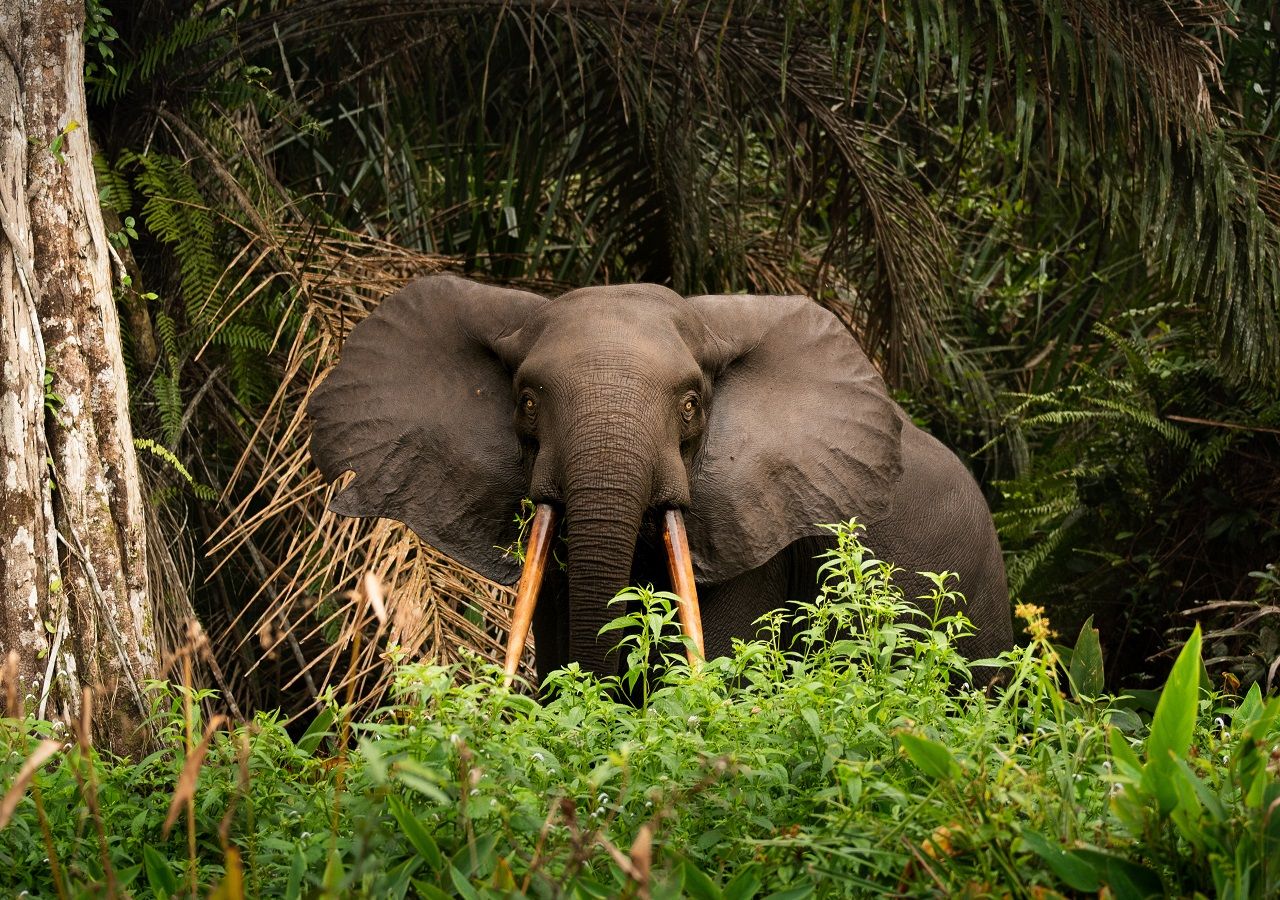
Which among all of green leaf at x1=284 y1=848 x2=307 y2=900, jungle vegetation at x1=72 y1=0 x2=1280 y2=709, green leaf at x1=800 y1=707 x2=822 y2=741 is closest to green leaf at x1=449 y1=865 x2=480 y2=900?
green leaf at x1=284 y1=848 x2=307 y2=900

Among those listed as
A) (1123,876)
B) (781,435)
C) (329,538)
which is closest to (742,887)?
(1123,876)

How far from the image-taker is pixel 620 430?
182 inches

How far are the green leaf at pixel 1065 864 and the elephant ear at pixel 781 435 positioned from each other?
240 cm

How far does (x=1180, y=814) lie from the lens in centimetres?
273

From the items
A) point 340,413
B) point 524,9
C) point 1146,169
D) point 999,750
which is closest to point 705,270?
point 524,9

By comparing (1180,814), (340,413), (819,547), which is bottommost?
(819,547)

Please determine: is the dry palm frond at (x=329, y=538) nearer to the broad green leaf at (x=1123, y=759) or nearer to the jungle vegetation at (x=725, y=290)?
the jungle vegetation at (x=725, y=290)

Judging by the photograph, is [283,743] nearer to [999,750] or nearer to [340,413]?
[999,750]

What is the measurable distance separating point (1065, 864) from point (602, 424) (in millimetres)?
2237

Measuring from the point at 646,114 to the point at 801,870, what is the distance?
5181mm

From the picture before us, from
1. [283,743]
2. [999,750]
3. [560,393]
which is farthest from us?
[560,393]

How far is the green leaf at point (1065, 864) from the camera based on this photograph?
2674 millimetres

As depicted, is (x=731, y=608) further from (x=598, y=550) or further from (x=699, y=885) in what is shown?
(x=699, y=885)

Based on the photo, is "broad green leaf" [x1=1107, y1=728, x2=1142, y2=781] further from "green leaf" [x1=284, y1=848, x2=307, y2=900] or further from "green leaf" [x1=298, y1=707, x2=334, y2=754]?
"green leaf" [x1=298, y1=707, x2=334, y2=754]
